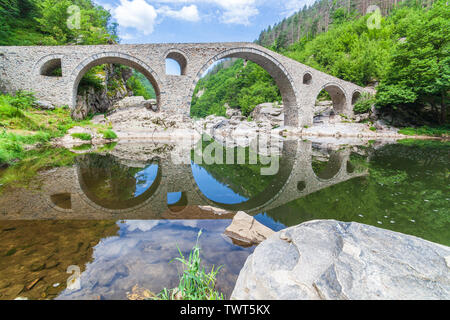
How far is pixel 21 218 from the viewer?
2623 mm

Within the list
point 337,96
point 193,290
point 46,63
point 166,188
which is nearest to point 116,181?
point 166,188

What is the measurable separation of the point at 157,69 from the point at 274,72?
11.7 meters

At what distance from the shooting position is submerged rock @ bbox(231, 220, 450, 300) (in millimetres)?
1139

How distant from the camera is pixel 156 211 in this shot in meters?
3.10

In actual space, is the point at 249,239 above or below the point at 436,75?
below

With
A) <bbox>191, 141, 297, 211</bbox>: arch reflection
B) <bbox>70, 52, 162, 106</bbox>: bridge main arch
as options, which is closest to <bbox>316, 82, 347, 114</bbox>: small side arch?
<bbox>70, 52, 162, 106</bbox>: bridge main arch

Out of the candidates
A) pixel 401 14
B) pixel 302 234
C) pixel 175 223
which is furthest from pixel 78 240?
pixel 401 14

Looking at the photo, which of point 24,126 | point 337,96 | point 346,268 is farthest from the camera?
point 337,96

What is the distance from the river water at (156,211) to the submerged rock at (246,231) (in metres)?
0.12

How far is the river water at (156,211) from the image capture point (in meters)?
1.76

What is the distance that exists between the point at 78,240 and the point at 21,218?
1.17 m

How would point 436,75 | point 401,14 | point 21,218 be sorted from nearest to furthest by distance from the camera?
1. point 21,218
2. point 436,75
3. point 401,14

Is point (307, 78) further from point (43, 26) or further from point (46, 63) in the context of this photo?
point (43, 26)
